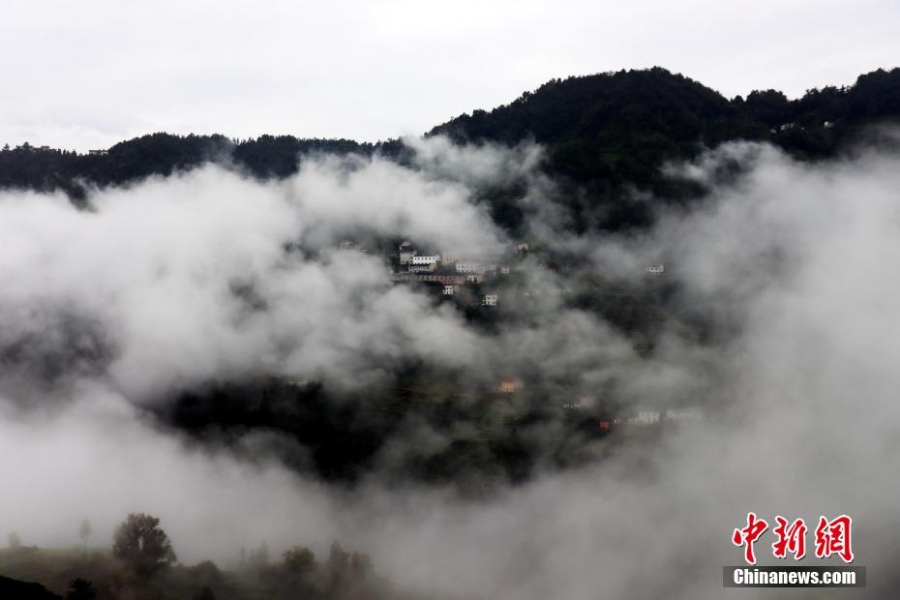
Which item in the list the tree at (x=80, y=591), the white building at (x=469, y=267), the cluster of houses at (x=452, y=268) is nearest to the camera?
the tree at (x=80, y=591)

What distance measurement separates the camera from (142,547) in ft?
200

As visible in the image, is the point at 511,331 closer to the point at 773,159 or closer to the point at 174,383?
the point at 174,383

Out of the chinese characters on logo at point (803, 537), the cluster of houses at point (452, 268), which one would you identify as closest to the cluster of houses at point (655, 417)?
the chinese characters on logo at point (803, 537)

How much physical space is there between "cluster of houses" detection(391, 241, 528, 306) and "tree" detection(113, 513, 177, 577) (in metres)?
62.5

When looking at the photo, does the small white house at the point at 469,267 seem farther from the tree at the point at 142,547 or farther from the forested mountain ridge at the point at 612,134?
the tree at the point at 142,547

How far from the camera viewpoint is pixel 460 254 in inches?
4902

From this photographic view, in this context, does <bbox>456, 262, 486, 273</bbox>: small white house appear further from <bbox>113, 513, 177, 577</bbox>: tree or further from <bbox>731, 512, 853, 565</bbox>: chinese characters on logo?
<bbox>113, 513, 177, 577</bbox>: tree

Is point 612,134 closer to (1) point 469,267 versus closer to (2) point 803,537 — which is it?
(1) point 469,267

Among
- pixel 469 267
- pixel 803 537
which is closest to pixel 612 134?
pixel 469 267

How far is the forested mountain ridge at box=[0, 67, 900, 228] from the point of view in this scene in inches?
5404

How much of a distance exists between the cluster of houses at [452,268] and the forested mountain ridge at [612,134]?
15950 millimetres

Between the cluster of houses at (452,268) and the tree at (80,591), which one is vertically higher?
the cluster of houses at (452,268)

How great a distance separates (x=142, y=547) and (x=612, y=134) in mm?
120413

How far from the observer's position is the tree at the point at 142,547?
2367 inches
